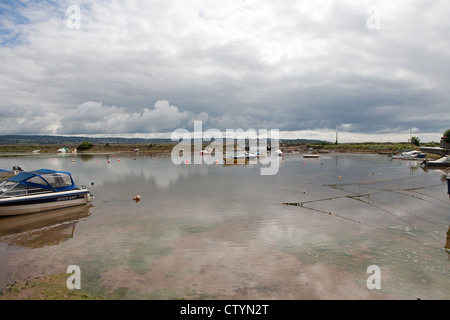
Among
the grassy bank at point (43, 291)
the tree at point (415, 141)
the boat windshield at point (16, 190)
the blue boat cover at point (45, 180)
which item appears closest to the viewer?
the grassy bank at point (43, 291)

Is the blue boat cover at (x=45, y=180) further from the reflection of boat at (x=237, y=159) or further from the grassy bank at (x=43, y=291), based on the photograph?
the reflection of boat at (x=237, y=159)

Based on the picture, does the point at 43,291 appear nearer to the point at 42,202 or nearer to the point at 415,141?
the point at 42,202

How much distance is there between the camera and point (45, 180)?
20.2m

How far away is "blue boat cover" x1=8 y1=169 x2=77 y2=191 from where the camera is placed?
19562mm

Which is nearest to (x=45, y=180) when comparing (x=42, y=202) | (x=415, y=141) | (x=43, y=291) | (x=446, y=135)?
(x=42, y=202)

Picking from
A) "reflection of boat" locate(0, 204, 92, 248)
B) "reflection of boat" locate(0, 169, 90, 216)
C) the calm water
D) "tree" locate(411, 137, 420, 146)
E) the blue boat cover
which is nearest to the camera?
the calm water

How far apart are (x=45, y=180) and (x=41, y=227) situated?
5.07m

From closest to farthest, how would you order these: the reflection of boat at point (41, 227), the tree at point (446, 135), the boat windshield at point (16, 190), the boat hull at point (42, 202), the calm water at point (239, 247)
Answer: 1. the calm water at point (239, 247)
2. the reflection of boat at point (41, 227)
3. the boat hull at point (42, 202)
4. the boat windshield at point (16, 190)
5. the tree at point (446, 135)

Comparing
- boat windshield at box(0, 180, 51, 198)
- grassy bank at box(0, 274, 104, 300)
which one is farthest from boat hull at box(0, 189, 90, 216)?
grassy bank at box(0, 274, 104, 300)

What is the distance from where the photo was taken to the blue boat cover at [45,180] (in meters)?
19.6

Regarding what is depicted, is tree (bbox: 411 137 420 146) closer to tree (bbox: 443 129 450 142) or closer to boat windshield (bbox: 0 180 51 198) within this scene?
tree (bbox: 443 129 450 142)

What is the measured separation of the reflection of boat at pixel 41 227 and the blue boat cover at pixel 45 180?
74.6 inches

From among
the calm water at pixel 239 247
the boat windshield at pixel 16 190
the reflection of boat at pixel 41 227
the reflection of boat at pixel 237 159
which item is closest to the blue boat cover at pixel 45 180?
the boat windshield at pixel 16 190
